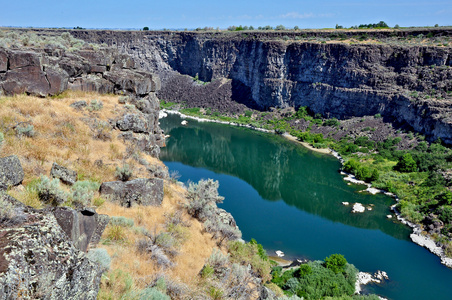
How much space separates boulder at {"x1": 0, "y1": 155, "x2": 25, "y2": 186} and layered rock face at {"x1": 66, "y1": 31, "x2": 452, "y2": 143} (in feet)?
164

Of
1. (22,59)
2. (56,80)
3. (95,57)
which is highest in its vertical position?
(95,57)

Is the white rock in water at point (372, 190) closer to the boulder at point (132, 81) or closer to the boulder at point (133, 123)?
the boulder at point (132, 81)

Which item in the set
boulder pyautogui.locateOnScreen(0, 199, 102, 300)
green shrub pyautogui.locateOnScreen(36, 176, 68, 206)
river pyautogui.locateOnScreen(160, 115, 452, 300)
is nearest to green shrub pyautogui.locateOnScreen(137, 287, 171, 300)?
boulder pyautogui.locateOnScreen(0, 199, 102, 300)

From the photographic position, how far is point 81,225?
6453mm

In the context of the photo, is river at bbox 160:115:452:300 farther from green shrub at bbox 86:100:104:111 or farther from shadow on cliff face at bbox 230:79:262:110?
shadow on cliff face at bbox 230:79:262:110

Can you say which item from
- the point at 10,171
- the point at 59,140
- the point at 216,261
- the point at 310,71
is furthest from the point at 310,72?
the point at 10,171

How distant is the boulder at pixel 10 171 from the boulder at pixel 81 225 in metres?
2.28

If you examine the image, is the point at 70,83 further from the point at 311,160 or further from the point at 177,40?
the point at 177,40

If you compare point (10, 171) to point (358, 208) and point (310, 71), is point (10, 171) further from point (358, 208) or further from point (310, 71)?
point (310, 71)

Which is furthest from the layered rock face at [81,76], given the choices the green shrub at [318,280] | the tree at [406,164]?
the tree at [406,164]

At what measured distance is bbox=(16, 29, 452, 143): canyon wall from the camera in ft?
169

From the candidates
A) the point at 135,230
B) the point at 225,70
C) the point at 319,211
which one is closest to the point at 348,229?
the point at 319,211

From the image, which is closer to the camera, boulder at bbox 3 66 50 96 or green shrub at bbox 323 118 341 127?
boulder at bbox 3 66 50 96

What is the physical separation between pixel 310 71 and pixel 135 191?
63.9 m
